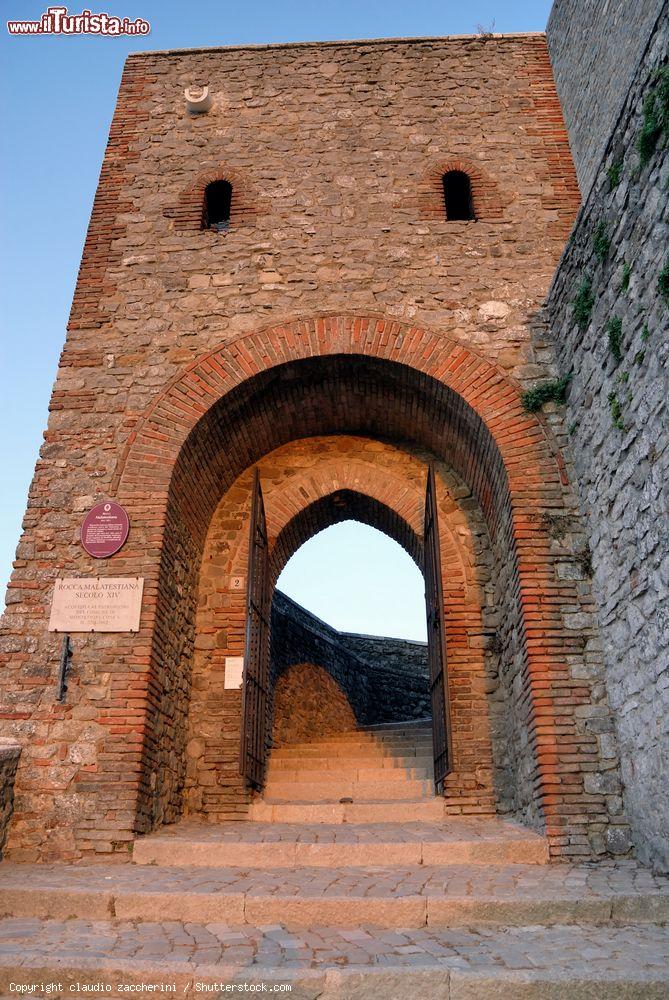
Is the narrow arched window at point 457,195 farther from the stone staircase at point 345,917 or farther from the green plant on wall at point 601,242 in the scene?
the stone staircase at point 345,917

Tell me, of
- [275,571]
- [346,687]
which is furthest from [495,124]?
[346,687]

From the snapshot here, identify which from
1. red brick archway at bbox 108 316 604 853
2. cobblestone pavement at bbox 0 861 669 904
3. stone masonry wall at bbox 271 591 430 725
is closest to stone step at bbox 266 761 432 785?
red brick archway at bbox 108 316 604 853

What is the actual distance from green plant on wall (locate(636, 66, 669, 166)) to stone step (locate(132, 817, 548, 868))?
434 cm

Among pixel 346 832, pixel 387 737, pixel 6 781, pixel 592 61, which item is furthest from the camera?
pixel 592 61

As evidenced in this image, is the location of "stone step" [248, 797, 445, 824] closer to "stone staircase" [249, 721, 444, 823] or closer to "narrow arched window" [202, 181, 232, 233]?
"stone staircase" [249, 721, 444, 823]

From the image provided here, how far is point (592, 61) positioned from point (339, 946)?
932 centimetres

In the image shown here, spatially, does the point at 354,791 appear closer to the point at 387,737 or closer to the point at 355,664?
the point at 387,737

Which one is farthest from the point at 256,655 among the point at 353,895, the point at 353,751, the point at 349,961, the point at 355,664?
the point at 355,664

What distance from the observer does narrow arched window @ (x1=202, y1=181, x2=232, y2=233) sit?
782 cm

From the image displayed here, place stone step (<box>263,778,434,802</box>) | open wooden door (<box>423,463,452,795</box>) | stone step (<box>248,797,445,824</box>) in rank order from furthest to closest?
stone step (<box>263,778,434,802</box>) < stone step (<box>248,797,445,824</box>) < open wooden door (<box>423,463,452,795</box>)

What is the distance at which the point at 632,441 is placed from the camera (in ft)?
15.7

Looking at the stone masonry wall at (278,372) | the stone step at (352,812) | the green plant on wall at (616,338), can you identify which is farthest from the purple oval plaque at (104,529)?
the green plant on wall at (616,338)

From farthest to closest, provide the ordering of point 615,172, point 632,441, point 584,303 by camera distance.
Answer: point 584,303, point 615,172, point 632,441

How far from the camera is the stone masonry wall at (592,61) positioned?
754 centimetres
